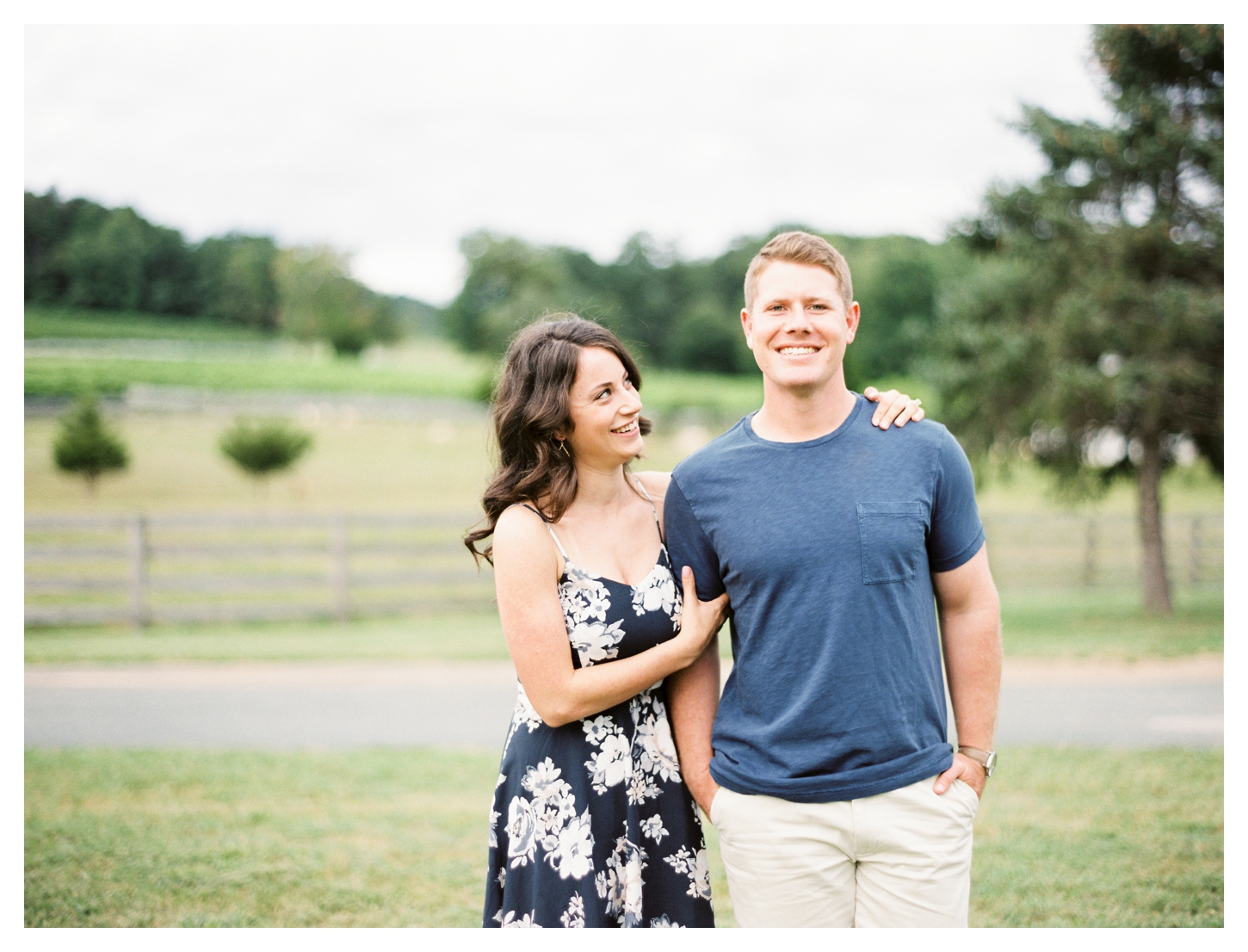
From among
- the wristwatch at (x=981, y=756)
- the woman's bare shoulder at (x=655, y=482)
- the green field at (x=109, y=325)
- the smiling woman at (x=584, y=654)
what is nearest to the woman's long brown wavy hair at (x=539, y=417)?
the smiling woman at (x=584, y=654)

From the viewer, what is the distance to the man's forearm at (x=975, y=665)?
7.54 ft

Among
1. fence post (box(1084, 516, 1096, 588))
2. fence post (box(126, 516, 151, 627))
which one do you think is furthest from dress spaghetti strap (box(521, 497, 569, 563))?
fence post (box(1084, 516, 1096, 588))

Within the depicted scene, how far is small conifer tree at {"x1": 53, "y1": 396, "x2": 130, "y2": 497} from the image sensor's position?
1943cm

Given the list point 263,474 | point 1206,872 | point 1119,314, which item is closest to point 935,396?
point 1119,314

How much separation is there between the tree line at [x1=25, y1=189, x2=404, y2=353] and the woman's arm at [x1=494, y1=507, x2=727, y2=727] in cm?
295

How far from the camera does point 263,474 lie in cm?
2175

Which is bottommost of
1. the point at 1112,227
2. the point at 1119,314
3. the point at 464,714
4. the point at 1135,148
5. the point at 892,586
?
the point at 464,714

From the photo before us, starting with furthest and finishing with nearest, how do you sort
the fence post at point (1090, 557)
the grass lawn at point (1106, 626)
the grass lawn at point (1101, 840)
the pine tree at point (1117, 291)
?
the fence post at point (1090, 557) → the pine tree at point (1117, 291) → the grass lawn at point (1106, 626) → the grass lawn at point (1101, 840)

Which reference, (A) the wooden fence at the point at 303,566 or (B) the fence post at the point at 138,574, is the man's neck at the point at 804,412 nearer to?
(A) the wooden fence at the point at 303,566

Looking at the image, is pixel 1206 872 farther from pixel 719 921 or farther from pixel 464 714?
pixel 464 714

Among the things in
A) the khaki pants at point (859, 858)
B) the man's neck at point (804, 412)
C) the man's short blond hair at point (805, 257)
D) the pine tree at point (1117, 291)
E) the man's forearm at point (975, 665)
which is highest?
the pine tree at point (1117, 291)

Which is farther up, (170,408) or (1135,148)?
(1135,148)

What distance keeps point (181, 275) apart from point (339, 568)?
1792cm

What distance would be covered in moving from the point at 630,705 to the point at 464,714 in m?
5.21
